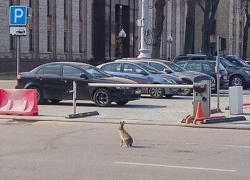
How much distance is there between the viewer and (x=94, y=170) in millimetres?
10070

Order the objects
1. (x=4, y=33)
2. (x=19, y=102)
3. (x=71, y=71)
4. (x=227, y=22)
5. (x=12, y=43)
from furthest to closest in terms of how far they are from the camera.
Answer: (x=227, y=22), (x=12, y=43), (x=4, y=33), (x=71, y=71), (x=19, y=102)

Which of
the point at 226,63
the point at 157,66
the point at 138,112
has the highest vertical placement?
the point at 226,63

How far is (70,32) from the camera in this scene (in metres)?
60.8

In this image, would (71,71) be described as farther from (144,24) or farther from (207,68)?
(144,24)

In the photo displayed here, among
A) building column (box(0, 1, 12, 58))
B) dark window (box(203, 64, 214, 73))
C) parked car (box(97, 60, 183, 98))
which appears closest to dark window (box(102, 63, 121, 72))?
parked car (box(97, 60, 183, 98))

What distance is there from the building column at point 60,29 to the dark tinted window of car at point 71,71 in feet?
120

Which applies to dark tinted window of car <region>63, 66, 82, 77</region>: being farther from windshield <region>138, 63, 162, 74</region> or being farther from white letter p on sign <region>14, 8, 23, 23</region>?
windshield <region>138, 63, 162, 74</region>

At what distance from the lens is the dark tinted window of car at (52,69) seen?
22.4m

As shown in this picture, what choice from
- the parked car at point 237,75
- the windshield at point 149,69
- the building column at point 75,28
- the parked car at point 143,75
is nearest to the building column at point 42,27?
the building column at point 75,28

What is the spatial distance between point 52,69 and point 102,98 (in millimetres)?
2294

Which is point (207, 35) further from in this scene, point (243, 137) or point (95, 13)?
point (243, 137)

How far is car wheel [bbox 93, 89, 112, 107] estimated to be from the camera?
2150 cm

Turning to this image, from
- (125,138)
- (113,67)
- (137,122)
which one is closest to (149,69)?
(113,67)

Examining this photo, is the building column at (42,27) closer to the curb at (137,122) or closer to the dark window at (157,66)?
the dark window at (157,66)
